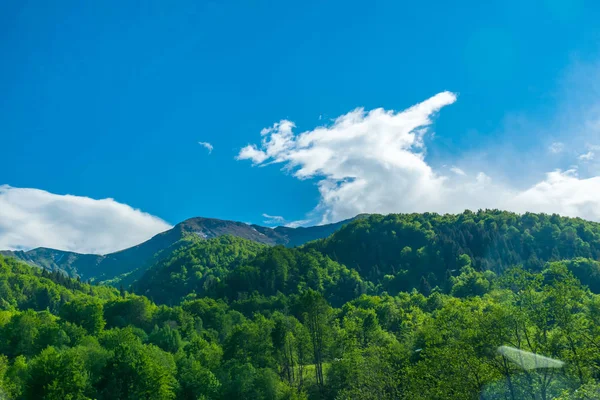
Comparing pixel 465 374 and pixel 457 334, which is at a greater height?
pixel 457 334

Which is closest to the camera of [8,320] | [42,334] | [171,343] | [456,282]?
[42,334]

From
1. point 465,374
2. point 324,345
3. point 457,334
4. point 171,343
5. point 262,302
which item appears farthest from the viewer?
point 262,302

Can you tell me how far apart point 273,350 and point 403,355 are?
4203 centimetres

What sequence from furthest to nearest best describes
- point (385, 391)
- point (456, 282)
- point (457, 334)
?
point (456, 282) < point (385, 391) < point (457, 334)

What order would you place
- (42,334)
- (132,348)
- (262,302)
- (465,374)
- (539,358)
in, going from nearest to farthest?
(539,358), (465,374), (132,348), (42,334), (262,302)

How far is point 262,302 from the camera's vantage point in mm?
178250

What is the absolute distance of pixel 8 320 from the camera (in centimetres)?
11694

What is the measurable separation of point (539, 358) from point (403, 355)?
22890 mm

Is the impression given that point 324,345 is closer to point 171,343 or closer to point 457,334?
point 171,343

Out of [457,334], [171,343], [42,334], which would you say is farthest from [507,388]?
[42,334]

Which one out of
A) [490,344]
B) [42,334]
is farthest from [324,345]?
[42,334]

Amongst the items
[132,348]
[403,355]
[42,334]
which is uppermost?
[42,334]

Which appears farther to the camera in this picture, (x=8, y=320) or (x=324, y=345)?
(x=8, y=320)

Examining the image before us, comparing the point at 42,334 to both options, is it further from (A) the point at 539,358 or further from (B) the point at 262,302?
(A) the point at 539,358
